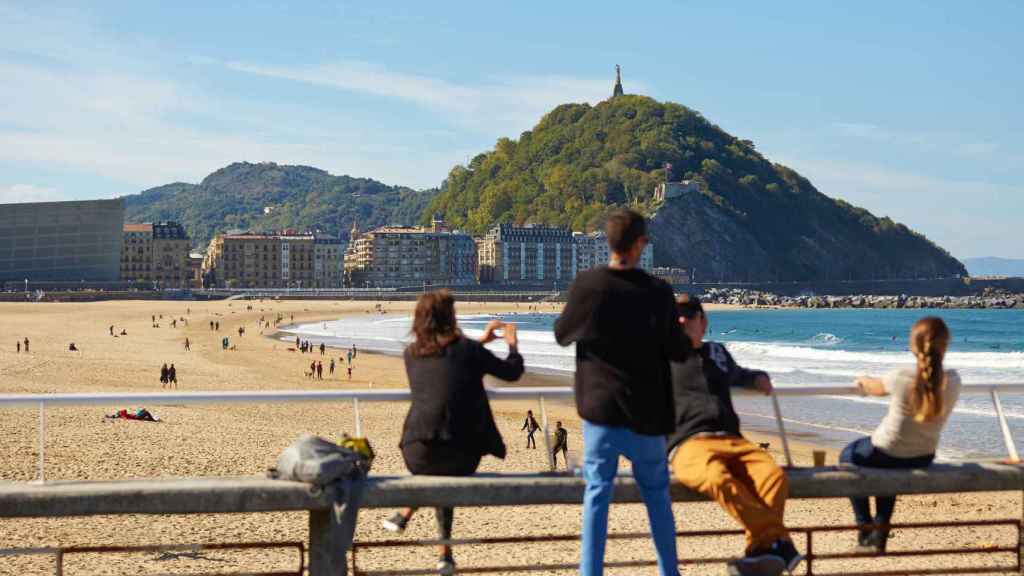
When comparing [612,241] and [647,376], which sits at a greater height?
[612,241]

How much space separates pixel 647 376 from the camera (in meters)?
3.77

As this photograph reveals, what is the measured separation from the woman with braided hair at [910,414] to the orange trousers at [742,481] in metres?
0.56

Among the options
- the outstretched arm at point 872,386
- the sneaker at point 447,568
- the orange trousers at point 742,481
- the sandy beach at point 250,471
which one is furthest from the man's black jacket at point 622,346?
the sandy beach at point 250,471

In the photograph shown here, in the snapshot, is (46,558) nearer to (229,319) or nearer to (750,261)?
(229,319)

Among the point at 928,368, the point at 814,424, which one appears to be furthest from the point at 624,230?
the point at 814,424

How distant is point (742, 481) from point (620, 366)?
2.38 feet

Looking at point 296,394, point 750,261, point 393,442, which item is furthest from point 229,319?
point 750,261

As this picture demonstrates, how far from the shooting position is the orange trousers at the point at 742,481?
3914 millimetres

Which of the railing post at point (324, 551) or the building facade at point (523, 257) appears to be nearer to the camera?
the railing post at point (324, 551)

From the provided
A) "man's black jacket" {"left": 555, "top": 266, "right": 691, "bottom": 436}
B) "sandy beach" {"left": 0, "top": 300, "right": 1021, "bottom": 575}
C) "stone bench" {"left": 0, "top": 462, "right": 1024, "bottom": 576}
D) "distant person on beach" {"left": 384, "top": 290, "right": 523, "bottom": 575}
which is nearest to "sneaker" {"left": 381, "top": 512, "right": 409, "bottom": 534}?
"distant person on beach" {"left": 384, "top": 290, "right": 523, "bottom": 575}

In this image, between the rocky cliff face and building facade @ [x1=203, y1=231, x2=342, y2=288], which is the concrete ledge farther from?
the rocky cliff face

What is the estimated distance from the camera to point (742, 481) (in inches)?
158

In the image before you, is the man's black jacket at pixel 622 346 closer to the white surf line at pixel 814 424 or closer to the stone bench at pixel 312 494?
the stone bench at pixel 312 494

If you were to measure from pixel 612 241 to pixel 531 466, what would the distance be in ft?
42.6
